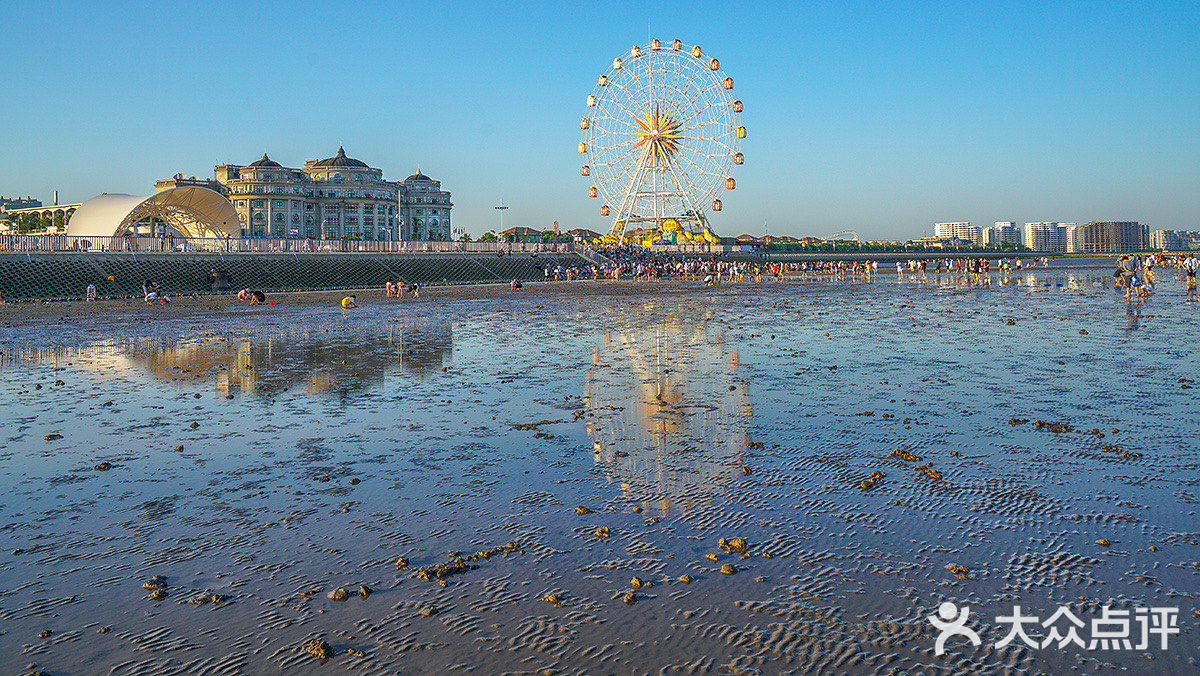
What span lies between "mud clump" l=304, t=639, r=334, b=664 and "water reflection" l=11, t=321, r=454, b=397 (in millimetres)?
8655

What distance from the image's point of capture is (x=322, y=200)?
153m

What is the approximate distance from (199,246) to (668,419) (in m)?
57.0

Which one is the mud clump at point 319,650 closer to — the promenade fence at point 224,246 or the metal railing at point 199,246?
the metal railing at point 199,246

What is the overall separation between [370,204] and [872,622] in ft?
533

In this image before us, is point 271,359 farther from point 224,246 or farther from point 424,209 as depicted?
point 424,209

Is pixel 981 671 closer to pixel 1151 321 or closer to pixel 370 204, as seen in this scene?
pixel 1151 321

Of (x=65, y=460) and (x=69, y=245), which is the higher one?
(x=69, y=245)

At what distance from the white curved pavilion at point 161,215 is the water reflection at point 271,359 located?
51.5m

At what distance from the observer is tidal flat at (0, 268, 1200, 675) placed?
427 cm

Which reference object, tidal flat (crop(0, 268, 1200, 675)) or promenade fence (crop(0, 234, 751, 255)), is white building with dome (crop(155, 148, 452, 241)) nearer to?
promenade fence (crop(0, 234, 751, 255))

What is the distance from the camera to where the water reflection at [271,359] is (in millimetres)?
13664

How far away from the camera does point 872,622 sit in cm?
441

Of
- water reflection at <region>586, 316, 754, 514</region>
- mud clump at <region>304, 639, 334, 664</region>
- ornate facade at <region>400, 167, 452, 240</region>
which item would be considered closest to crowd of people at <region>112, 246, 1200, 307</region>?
water reflection at <region>586, 316, 754, 514</region>

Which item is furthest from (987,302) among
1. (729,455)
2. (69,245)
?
(69,245)
